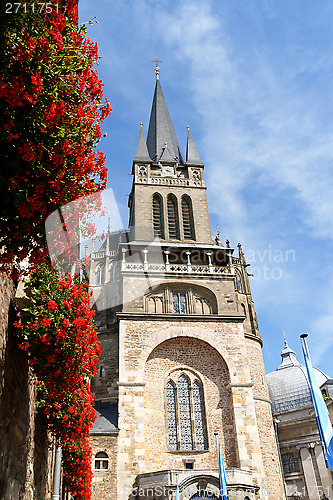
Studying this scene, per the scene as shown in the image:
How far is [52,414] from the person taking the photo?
10.1m

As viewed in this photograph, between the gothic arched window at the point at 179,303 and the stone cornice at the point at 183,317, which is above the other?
the gothic arched window at the point at 179,303

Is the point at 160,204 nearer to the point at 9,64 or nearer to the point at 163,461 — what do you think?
the point at 163,461

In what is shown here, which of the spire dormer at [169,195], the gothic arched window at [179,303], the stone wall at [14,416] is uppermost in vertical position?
the spire dormer at [169,195]

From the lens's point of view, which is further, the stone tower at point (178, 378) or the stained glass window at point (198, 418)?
the stained glass window at point (198, 418)

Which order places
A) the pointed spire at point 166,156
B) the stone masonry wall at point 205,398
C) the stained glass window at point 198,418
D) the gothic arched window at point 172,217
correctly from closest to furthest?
1. the stone masonry wall at point 205,398
2. the stained glass window at point 198,418
3. the gothic arched window at point 172,217
4. the pointed spire at point 166,156

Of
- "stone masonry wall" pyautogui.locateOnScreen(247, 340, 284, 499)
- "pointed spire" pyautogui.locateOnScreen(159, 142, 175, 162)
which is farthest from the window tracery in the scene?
"pointed spire" pyautogui.locateOnScreen(159, 142, 175, 162)


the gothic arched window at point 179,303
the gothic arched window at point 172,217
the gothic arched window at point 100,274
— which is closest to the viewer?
the gothic arched window at point 179,303

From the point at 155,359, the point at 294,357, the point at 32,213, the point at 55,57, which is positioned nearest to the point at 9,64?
the point at 55,57

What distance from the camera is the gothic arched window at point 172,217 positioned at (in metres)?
30.4

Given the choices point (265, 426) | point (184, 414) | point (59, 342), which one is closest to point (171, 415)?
point (184, 414)

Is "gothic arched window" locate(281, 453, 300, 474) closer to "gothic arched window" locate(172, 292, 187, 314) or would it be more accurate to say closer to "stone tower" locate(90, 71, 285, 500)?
"stone tower" locate(90, 71, 285, 500)

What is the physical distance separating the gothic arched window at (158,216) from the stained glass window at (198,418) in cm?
1013

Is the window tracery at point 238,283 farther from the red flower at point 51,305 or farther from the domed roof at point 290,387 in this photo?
the red flower at point 51,305

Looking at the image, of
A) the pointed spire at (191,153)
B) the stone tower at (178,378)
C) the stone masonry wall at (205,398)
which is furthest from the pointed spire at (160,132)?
the stone masonry wall at (205,398)
